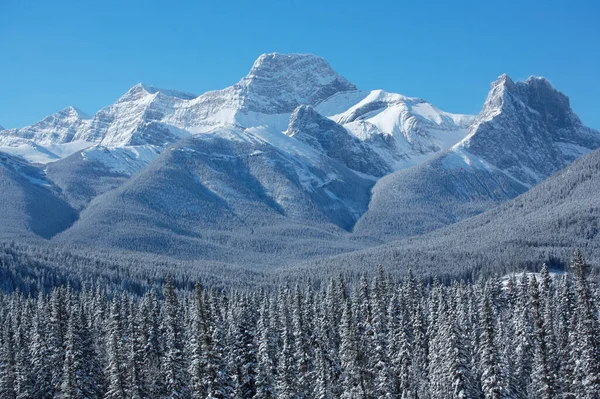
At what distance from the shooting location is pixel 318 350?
90.4 meters

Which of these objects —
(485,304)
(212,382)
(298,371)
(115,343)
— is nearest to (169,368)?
(115,343)

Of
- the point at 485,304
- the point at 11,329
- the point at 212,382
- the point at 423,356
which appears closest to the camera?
the point at 212,382

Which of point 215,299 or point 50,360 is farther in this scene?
point 215,299

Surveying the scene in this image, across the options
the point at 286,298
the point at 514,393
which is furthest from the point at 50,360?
the point at 514,393

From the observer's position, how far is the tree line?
75500 mm

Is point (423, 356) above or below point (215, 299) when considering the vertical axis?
below

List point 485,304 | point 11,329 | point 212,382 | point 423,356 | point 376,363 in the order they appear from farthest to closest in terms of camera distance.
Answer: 1. point 11,329
2. point 423,356
3. point 376,363
4. point 485,304
5. point 212,382

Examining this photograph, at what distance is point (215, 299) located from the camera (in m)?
107

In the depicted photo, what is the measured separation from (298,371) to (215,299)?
20.0 meters

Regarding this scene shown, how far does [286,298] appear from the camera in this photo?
116 meters

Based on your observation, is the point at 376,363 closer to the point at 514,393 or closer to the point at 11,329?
the point at 514,393

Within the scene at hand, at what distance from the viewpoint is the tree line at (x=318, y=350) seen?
75.5 metres

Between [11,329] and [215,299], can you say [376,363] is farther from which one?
[11,329]

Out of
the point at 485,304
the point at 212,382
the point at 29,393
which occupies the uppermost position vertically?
the point at 485,304
